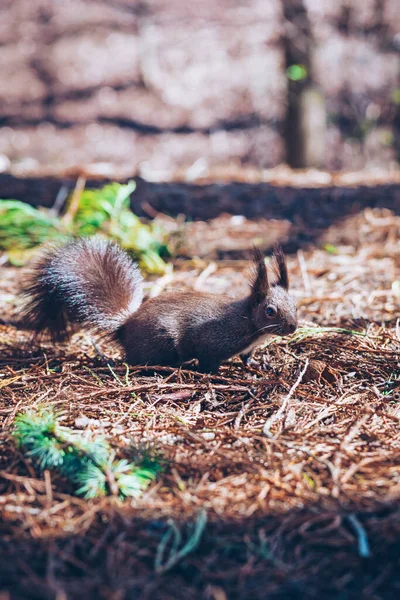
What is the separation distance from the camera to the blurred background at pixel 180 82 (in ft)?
30.4

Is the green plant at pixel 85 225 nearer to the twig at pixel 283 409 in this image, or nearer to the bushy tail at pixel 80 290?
the bushy tail at pixel 80 290

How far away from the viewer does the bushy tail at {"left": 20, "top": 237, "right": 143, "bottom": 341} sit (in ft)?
9.45

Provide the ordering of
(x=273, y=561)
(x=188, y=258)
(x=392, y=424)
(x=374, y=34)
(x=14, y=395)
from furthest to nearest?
(x=374, y=34) → (x=188, y=258) → (x=14, y=395) → (x=392, y=424) → (x=273, y=561)

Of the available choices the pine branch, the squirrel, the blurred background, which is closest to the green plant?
the squirrel

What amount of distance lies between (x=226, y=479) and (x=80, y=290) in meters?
1.26

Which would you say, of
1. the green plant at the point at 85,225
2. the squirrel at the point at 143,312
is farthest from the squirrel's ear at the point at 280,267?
the green plant at the point at 85,225

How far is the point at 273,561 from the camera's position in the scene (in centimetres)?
160

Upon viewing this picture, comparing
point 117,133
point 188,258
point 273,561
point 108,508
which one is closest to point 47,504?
point 108,508

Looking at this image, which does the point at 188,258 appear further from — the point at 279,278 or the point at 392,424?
the point at 392,424

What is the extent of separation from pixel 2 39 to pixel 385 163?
18.9 ft

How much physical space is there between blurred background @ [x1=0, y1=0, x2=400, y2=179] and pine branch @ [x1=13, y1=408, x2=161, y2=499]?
7.23m

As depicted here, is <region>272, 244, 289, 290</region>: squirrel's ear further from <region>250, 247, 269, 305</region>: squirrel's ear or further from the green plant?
the green plant

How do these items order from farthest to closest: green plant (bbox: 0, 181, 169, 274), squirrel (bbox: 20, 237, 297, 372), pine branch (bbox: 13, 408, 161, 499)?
green plant (bbox: 0, 181, 169, 274) < squirrel (bbox: 20, 237, 297, 372) < pine branch (bbox: 13, 408, 161, 499)

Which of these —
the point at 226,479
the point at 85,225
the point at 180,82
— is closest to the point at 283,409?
the point at 226,479
